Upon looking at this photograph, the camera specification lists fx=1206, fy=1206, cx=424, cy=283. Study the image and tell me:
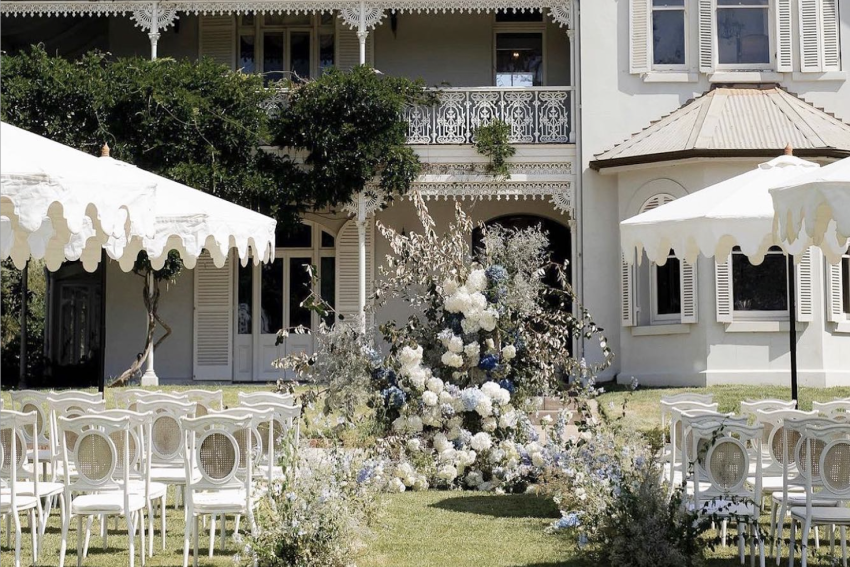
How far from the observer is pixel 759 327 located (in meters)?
16.7

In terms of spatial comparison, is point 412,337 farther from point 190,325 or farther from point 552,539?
point 190,325

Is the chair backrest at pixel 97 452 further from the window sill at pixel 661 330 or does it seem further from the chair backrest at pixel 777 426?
the window sill at pixel 661 330

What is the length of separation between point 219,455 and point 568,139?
38.8 feet

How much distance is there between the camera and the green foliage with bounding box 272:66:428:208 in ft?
57.1

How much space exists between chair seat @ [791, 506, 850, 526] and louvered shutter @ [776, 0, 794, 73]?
1205 cm

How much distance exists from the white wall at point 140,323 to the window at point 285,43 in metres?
3.71

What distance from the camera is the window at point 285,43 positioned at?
65.7 ft

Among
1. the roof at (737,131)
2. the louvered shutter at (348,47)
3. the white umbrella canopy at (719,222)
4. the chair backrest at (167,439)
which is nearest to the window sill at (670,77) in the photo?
the roof at (737,131)

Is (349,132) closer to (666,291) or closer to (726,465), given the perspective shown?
(666,291)

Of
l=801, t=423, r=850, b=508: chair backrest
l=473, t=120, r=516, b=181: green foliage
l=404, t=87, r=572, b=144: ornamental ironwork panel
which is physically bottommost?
l=801, t=423, r=850, b=508: chair backrest

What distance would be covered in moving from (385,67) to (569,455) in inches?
458

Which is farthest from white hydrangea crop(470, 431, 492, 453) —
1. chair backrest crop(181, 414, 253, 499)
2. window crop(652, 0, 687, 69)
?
window crop(652, 0, 687, 69)

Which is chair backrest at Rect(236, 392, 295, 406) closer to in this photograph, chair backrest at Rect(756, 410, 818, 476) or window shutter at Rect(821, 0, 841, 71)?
chair backrest at Rect(756, 410, 818, 476)

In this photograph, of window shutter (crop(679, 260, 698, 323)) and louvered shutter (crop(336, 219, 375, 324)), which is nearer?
window shutter (crop(679, 260, 698, 323))
